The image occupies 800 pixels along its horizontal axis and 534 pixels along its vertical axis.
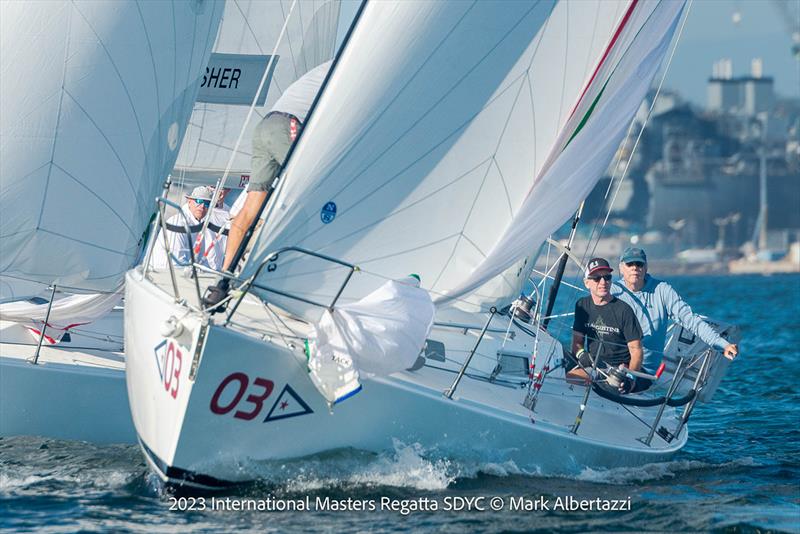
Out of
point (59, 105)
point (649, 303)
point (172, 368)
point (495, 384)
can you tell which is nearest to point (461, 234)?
point (495, 384)

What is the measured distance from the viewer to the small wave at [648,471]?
748 cm

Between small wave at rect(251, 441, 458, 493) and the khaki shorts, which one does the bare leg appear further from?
small wave at rect(251, 441, 458, 493)

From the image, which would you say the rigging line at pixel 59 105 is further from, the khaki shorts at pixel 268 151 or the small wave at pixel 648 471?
the small wave at pixel 648 471

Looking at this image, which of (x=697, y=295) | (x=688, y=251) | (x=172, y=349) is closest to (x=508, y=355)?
(x=172, y=349)

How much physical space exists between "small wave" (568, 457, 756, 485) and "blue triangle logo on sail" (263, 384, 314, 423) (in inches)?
78.3

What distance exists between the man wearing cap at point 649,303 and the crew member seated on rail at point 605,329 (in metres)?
0.25

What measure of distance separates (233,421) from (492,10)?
279cm

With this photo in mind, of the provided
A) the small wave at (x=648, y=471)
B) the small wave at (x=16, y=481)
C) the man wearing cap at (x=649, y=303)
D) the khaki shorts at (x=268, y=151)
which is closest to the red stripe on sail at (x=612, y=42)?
the man wearing cap at (x=649, y=303)

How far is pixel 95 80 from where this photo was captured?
756 cm

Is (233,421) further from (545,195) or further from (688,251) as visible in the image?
(688,251)

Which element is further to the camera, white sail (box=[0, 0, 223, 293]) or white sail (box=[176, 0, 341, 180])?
white sail (box=[176, 0, 341, 180])

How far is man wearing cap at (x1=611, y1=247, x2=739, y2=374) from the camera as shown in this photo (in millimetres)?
8445

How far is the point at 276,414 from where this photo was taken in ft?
21.1

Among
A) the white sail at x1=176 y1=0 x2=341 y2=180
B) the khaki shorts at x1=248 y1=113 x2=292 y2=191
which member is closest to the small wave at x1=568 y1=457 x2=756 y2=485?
the khaki shorts at x1=248 y1=113 x2=292 y2=191
